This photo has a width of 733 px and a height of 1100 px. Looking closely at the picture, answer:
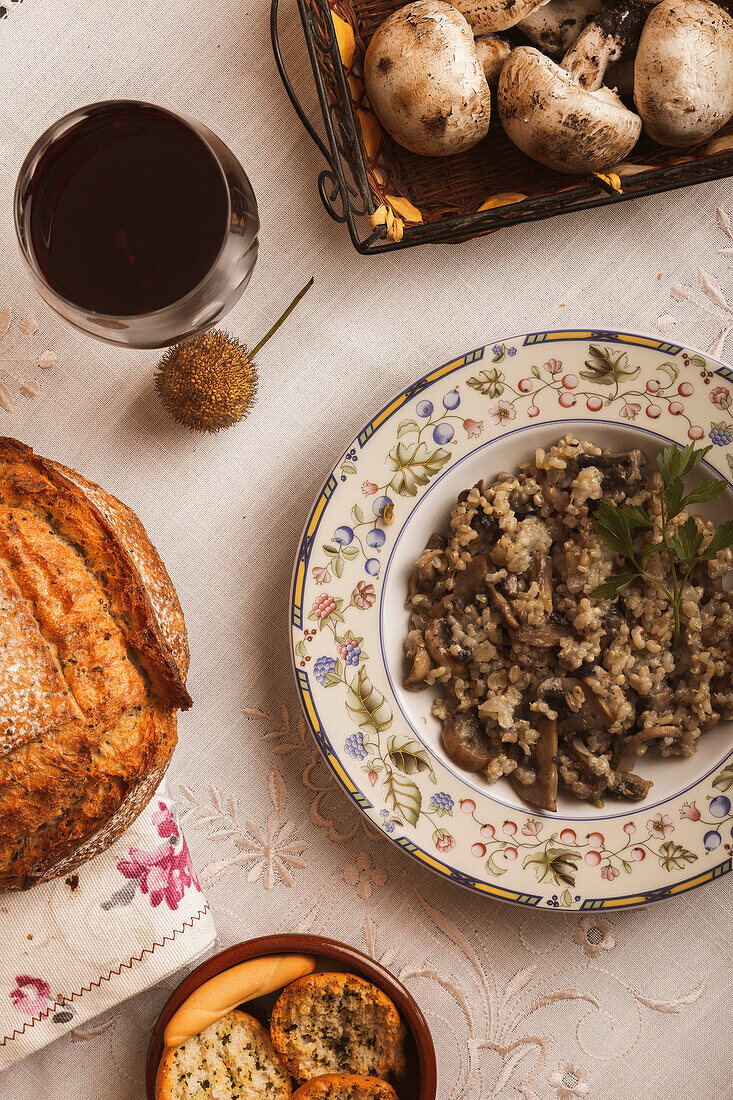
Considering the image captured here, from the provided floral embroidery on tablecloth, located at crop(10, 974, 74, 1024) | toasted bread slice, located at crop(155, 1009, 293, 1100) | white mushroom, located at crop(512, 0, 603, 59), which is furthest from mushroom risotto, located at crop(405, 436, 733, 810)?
floral embroidery on tablecloth, located at crop(10, 974, 74, 1024)

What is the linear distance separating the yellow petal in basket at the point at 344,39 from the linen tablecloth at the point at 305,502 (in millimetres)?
155

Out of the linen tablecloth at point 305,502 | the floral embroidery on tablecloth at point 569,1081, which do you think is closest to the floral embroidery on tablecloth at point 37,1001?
the linen tablecloth at point 305,502

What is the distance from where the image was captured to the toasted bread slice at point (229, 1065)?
156cm

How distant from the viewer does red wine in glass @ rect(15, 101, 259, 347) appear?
1303 millimetres

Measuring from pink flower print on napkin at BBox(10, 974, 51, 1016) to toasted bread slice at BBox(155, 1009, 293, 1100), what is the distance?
0.88 feet

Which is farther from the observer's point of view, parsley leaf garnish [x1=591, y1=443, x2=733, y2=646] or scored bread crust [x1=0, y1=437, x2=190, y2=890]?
parsley leaf garnish [x1=591, y1=443, x2=733, y2=646]

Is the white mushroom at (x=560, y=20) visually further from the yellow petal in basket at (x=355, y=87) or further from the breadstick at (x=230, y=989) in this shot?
the breadstick at (x=230, y=989)

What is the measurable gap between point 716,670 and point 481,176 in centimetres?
106

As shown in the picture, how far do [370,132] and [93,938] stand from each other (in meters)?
1.63

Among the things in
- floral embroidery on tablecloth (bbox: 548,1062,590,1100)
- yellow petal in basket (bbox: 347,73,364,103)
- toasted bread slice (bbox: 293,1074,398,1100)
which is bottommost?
floral embroidery on tablecloth (bbox: 548,1062,590,1100)

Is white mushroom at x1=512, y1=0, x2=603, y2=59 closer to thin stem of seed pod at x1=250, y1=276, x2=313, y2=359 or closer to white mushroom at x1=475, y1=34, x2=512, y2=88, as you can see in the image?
white mushroom at x1=475, y1=34, x2=512, y2=88

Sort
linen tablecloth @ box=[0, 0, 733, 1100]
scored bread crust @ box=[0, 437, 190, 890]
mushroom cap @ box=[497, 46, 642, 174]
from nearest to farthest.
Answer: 1. scored bread crust @ box=[0, 437, 190, 890]
2. mushroom cap @ box=[497, 46, 642, 174]
3. linen tablecloth @ box=[0, 0, 733, 1100]

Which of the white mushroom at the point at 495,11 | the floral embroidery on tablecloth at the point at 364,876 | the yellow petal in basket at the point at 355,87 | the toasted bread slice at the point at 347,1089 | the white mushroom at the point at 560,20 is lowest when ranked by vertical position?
the toasted bread slice at the point at 347,1089

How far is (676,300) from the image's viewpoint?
1.74 metres
